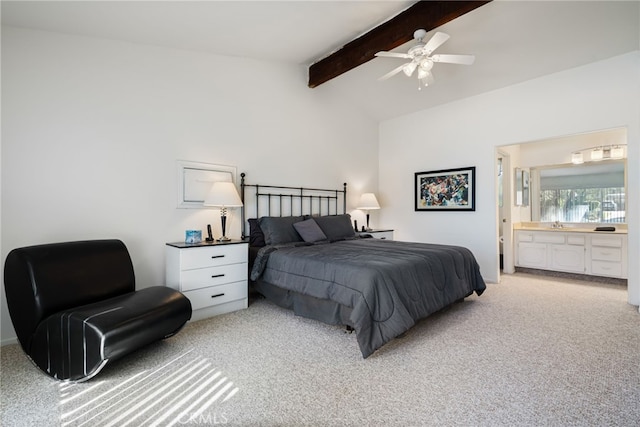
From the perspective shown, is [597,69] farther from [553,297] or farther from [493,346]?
[493,346]

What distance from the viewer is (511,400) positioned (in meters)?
1.78

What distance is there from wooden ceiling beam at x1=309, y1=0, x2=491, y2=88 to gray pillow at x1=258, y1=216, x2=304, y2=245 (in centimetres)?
222

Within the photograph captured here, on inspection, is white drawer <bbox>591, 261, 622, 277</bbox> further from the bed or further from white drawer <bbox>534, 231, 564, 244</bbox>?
the bed

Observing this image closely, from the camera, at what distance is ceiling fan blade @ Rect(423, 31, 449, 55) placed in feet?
8.72

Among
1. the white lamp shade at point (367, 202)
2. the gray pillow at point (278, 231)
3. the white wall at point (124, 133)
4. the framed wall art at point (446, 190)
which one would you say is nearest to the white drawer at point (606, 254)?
the framed wall art at point (446, 190)

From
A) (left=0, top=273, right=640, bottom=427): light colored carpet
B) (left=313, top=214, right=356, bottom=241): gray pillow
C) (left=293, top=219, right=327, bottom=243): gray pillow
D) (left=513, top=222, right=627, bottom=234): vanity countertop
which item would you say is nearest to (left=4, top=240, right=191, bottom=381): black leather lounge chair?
(left=0, top=273, right=640, bottom=427): light colored carpet

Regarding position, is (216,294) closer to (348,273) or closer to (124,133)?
(348,273)

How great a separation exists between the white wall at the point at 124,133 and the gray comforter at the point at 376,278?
1276mm

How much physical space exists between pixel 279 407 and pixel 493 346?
71.6 inches

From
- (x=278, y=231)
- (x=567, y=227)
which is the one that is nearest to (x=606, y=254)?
(x=567, y=227)

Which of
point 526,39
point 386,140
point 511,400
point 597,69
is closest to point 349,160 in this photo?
point 386,140

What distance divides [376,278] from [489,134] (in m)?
3.55

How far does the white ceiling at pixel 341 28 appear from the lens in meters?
2.63

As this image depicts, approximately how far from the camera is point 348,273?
2527 mm
